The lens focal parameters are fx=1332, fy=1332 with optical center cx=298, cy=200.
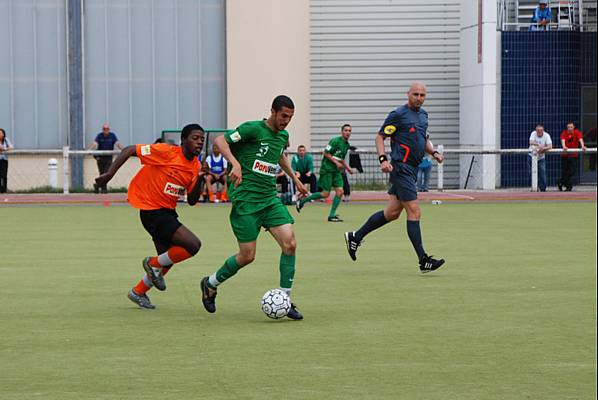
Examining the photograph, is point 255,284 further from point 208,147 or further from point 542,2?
point 542,2

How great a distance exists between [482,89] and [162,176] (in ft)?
81.7

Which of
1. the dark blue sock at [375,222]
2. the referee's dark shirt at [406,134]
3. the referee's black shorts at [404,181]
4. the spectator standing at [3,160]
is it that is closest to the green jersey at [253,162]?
the referee's black shorts at [404,181]

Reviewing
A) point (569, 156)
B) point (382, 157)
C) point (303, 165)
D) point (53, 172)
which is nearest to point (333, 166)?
point (303, 165)

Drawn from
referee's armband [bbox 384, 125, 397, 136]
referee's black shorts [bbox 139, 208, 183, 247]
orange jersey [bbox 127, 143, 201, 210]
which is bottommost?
referee's black shorts [bbox 139, 208, 183, 247]

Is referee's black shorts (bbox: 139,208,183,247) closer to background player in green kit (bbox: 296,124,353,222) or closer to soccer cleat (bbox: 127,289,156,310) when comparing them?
soccer cleat (bbox: 127,289,156,310)

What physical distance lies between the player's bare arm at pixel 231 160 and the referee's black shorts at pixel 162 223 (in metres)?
0.88

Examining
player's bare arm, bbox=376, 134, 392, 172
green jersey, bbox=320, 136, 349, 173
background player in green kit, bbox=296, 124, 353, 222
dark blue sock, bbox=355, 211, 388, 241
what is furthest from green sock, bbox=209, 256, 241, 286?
green jersey, bbox=320, 136, 349, 173

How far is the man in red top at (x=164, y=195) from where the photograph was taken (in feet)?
37.6

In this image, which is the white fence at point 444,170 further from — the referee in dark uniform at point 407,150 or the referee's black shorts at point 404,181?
the referee's black shorts at point 404,181

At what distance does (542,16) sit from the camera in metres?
35.8

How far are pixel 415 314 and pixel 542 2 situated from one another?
85.4ft

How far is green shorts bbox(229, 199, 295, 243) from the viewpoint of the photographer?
10945 millimetres

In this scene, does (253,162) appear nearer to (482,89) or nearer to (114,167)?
(114,167)

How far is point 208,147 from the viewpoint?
3281 centimetres
